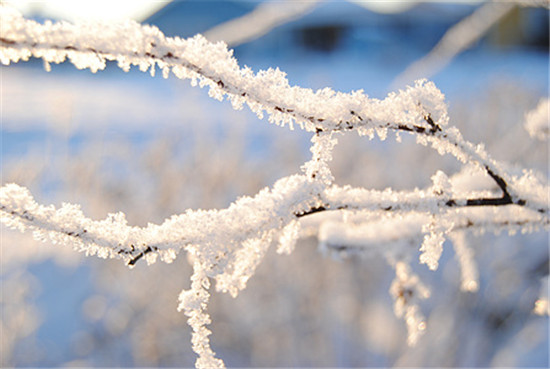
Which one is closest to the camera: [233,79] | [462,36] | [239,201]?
[233,79]

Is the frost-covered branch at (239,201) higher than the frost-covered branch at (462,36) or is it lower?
lower

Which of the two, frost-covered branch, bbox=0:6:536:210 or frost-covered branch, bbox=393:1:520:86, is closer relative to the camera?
frost-covered branch, bbox=0:6:536:210

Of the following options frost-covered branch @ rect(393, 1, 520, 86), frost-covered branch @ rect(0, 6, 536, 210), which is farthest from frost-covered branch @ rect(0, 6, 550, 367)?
frost-covered branch @ rect(393, 1, 520, 86)

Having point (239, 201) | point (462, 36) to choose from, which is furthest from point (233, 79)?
point (462, 36)

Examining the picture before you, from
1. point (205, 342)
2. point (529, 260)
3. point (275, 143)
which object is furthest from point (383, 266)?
point (205, 342)

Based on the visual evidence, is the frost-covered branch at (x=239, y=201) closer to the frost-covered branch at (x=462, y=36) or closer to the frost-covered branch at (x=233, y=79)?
the frost-covered branch at (x=233, y=79)

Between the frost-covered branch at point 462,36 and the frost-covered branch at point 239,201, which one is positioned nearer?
the frost-covered branch at point 239,201

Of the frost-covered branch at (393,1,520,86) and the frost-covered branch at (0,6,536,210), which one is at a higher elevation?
the frost-covered branch at (393,1,520,86)

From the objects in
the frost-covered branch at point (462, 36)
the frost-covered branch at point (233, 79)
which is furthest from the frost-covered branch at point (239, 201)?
the frost-covered branch at point (462, 36)

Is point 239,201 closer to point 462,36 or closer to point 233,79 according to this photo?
point 233,79

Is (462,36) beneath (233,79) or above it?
above

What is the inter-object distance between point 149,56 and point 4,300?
13.6 ft

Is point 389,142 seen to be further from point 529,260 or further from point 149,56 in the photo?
point 149,56

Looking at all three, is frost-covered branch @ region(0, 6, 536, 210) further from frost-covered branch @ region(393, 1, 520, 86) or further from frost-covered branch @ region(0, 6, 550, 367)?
frost-covered branch @ region(393, 1, 520, 86)
